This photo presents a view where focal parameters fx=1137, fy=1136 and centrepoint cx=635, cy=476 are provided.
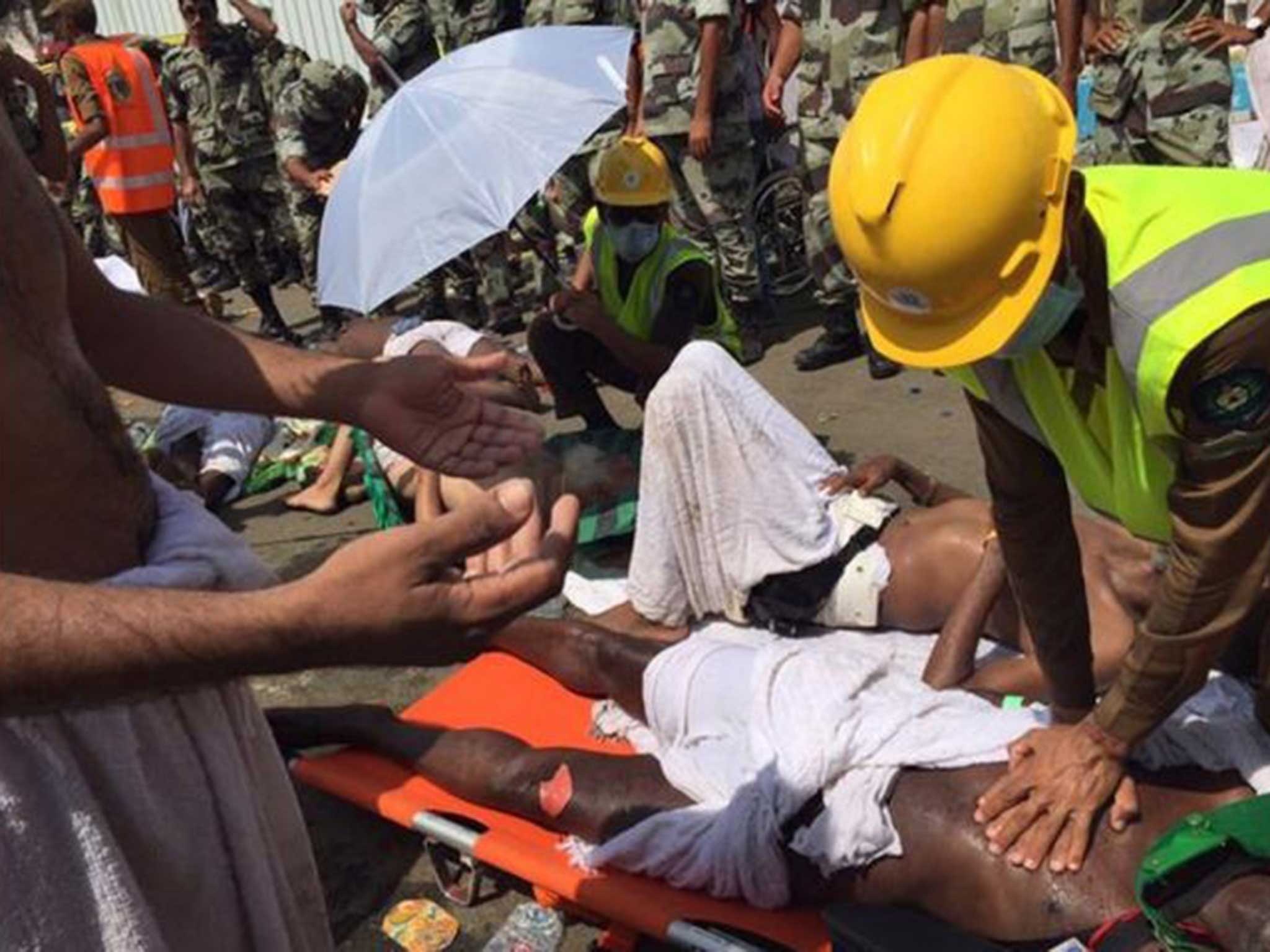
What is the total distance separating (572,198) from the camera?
6.54 metres

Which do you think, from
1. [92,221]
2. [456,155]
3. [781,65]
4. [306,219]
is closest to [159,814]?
[456,155]

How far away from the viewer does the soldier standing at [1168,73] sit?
446 cm

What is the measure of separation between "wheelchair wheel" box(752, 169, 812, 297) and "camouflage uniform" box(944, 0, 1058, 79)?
1597 millimetres

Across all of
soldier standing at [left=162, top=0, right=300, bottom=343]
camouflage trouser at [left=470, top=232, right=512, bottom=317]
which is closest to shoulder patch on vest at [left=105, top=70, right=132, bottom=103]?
soldier standing at [left=162, top=0, right=300, bottom=343]

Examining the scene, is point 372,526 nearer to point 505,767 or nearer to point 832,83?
point 505,767

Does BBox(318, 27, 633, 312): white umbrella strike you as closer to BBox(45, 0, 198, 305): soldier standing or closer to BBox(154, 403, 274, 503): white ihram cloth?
BBox(154, 403, 274, 503): white ihram cloth

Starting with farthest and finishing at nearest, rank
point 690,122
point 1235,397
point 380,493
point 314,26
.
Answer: point 314,26 → point 690,122 → point 380,493 → point 1235,397

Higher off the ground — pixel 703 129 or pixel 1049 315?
pixel 1049 315

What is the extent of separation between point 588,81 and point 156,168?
4.07 metres

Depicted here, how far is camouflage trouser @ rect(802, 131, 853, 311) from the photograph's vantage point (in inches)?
209

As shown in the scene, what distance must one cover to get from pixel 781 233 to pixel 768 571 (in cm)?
416

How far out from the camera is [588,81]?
417cm

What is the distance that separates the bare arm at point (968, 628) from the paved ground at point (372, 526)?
1.01 metres

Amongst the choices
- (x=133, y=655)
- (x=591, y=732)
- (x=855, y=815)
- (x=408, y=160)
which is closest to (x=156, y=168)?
(x=408, y=160)
